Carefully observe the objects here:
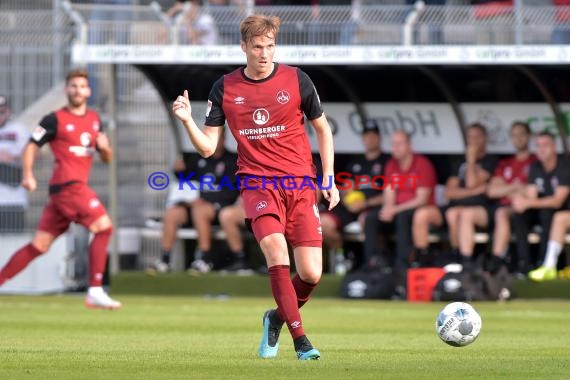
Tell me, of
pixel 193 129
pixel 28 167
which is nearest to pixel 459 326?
pixel 193 129

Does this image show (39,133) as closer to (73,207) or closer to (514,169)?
(73,207)

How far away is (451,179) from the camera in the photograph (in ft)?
58.8

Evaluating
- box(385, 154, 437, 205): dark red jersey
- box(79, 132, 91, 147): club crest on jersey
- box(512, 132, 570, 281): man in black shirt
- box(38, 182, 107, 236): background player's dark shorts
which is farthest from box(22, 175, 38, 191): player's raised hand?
box(512, 132, 570, 281): man in black shirt

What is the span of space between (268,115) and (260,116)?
0.05m

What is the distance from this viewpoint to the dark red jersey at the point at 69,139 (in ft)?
48.3

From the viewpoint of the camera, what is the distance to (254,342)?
10312 millimetres

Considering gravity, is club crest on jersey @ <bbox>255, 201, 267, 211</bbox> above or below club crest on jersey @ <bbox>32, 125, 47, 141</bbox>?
below

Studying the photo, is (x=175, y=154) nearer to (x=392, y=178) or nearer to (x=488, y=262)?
(x=392, y=178)

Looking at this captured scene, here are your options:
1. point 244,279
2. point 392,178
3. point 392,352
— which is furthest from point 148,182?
point 392,352

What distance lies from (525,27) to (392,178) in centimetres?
264

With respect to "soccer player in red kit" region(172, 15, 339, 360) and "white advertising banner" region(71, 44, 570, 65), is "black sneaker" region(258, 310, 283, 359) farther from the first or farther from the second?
"white advertising banner" region(71, 44, 570, 65)

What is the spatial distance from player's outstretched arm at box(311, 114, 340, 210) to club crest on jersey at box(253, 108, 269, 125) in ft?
1.08

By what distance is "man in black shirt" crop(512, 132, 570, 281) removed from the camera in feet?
55.5

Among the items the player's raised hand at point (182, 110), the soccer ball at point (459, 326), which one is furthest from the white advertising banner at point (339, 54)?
the player's raised hand at point (182, 110)
